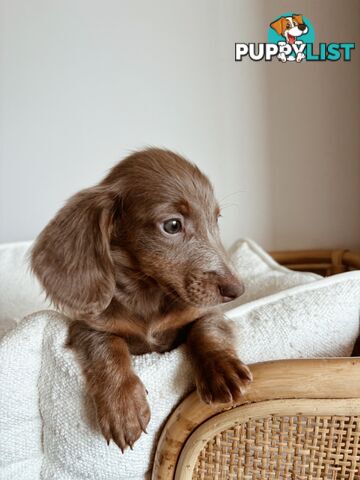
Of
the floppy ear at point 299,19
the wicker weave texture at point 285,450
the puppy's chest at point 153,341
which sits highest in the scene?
the floppy ear at point 299,19

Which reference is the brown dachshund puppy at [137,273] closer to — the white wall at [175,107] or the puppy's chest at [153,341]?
the puppy's chest at [153,341]

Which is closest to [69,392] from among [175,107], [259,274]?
[259,274]

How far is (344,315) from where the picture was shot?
4.52 ft

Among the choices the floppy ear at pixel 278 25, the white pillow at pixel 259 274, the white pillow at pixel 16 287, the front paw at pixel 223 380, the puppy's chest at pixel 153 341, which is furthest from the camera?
the floppy ear at pixel 278 25

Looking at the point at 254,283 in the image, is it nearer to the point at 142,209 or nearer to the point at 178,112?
the point at 142,209

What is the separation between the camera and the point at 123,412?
3.64 feet

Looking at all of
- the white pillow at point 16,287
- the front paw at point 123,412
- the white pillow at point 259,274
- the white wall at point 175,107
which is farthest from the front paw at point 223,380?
the white wall at point 175,107

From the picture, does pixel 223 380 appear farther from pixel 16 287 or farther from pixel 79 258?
pixel 16 287

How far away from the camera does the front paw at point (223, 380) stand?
3.48 feet

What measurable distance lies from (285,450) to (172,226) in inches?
19.8

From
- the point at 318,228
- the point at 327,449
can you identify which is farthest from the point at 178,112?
the point at 327,449

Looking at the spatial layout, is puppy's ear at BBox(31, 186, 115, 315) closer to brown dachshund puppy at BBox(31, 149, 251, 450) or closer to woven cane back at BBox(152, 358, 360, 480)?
brown dachshund puppy at BBox(31, 149, 251, 450)

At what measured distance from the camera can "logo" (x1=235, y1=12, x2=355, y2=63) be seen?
8.33 feet

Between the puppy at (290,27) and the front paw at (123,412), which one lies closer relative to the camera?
the front paw at (123,412)
